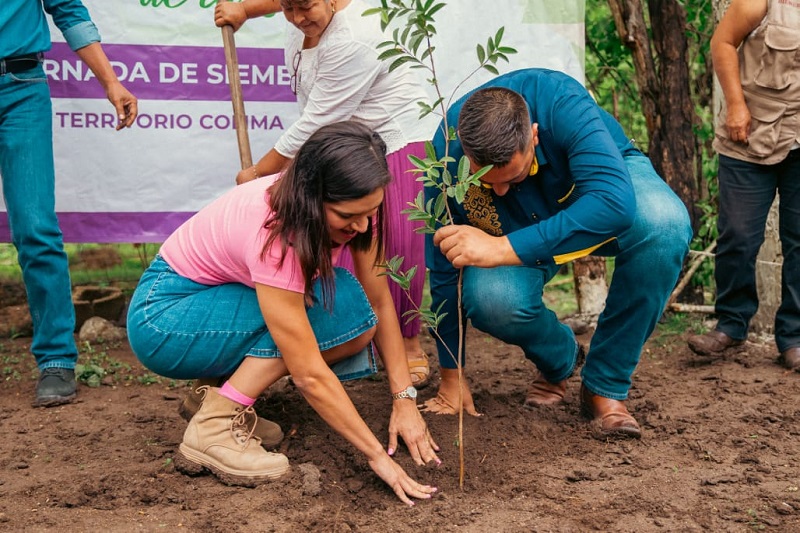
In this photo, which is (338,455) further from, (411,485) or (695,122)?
(695,122)

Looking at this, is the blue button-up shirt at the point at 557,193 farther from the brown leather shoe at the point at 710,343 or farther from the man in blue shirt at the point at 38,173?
the man in blue shirt at the point at 38,173

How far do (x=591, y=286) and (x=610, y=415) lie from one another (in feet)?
5.11

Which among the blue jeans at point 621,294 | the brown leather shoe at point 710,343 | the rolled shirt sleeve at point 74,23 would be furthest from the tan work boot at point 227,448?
the brown leather shoe at point 710,343

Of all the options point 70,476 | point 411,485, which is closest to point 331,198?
point 411,485

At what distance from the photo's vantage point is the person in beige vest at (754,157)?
3.81 meters

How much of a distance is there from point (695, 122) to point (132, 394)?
312cm

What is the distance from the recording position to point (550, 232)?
2793 millimetres

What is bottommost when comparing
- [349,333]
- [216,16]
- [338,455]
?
[338,455]

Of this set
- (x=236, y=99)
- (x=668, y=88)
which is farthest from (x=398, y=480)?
(x=668, y=88)

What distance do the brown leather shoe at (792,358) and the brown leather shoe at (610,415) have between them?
980mm

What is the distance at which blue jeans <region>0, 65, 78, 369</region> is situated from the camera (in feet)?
12.2

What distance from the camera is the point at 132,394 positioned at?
12.9ft

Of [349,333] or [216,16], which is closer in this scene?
[349,333]

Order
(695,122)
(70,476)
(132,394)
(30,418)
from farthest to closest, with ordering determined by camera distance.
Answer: (695,122)
(132,394)
(30,418)
(70,476)
